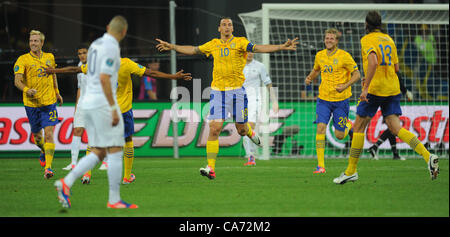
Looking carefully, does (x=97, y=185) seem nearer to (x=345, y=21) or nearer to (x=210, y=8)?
(x=345, y=21)

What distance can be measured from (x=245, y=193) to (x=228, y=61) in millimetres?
2560

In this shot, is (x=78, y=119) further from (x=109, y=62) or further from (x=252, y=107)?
(x=109, y=62)

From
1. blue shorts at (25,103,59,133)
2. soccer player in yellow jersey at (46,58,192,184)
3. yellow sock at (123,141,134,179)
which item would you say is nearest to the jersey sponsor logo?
blue shorts at (25,103,59,133)

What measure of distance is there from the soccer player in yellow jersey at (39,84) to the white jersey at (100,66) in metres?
4.66

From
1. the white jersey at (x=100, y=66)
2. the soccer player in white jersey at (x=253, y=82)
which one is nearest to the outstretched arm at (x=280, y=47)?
the white jersey at (x=100, y=66)

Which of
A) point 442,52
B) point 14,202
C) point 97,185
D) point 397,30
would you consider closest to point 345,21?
point 397,30

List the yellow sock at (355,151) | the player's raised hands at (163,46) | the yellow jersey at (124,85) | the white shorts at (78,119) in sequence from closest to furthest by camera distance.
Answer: the yellow jersey at (124,85)
the yellow sock at (355,151)
the player's raised hands at (163,46)
the white shorts at (78,119)

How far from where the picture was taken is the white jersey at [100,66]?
22.4 feet

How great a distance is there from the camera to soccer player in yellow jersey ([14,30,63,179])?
1152 centimetres

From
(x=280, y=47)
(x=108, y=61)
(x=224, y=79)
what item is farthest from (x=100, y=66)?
(x=224, y=79)

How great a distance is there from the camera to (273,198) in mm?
→ 8070

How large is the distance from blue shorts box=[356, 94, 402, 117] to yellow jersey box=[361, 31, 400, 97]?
0.06 meters

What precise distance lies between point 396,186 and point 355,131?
861mm

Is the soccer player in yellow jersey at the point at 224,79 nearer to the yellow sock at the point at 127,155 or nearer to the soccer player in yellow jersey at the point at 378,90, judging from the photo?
the yellow sock at the point at 127,155
